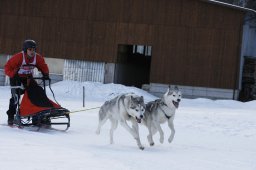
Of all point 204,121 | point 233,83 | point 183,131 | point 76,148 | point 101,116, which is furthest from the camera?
point 233,83

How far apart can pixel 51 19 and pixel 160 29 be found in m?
5.52

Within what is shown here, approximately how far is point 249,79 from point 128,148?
708 inches

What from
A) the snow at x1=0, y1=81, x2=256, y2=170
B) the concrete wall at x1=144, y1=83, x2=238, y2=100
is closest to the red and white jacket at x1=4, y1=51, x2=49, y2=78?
the snow at x1=0, y1=81, x2=256, y2=170

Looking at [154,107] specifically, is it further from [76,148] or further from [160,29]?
[160,29]

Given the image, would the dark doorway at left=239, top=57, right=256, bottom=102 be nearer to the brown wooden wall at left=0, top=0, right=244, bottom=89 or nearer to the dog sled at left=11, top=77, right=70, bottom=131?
the brown wooden wall at left=0, top=0, right=244, bottom=89

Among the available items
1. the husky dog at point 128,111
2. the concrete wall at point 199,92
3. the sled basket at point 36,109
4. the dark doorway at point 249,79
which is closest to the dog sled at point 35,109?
the sled basket at point 36,109

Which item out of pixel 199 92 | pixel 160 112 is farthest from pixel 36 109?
pixel 199 92

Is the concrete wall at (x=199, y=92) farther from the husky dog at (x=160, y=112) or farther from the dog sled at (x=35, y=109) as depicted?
the husky dog at (x=160, y=112)

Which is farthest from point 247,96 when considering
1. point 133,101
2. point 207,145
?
point 133,101

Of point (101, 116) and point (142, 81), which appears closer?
point (101, 116)

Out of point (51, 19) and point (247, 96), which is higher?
point (51, 19)

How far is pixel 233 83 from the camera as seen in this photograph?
79.3 feet

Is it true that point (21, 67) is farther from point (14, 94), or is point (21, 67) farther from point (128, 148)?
point (128, 148)

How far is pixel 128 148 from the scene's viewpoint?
8.73m
